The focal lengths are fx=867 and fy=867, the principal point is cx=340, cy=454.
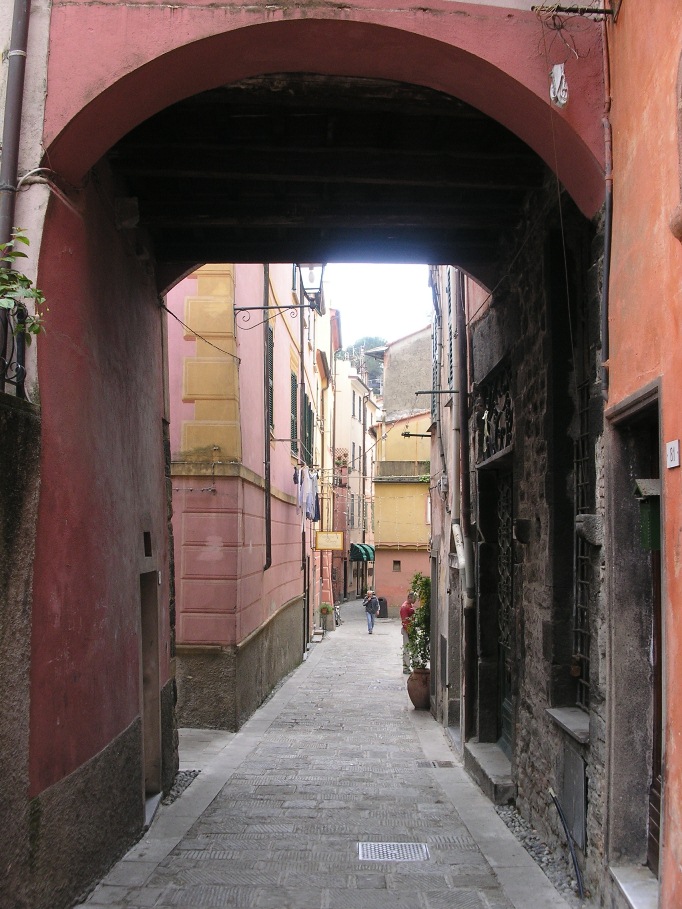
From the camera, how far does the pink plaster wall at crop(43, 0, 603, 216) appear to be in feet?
15.9

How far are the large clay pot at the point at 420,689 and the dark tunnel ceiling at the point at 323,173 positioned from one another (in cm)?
721

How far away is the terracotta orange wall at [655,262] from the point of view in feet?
11.7

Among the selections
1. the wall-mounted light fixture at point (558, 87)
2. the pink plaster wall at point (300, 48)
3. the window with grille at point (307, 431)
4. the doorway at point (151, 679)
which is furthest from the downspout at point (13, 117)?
the window with grille at point (307, 431)

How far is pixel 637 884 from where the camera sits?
4.20 m

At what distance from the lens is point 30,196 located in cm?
480

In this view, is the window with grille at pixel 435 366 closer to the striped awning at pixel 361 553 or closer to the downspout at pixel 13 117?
the downspout at pixel 13 117

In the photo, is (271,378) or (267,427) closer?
(267,427)

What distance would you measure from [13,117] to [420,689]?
10.9 metres

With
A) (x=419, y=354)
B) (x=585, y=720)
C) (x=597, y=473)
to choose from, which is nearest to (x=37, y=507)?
(x=597, y=473)

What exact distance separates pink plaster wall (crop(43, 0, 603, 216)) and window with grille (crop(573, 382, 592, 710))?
1621mm

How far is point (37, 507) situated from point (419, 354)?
37415 mm

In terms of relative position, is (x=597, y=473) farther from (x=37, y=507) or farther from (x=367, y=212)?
(x=367, y=212)

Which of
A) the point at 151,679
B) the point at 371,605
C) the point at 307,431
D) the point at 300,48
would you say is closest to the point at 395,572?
the point at 371,605

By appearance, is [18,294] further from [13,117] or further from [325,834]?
[325,834]
